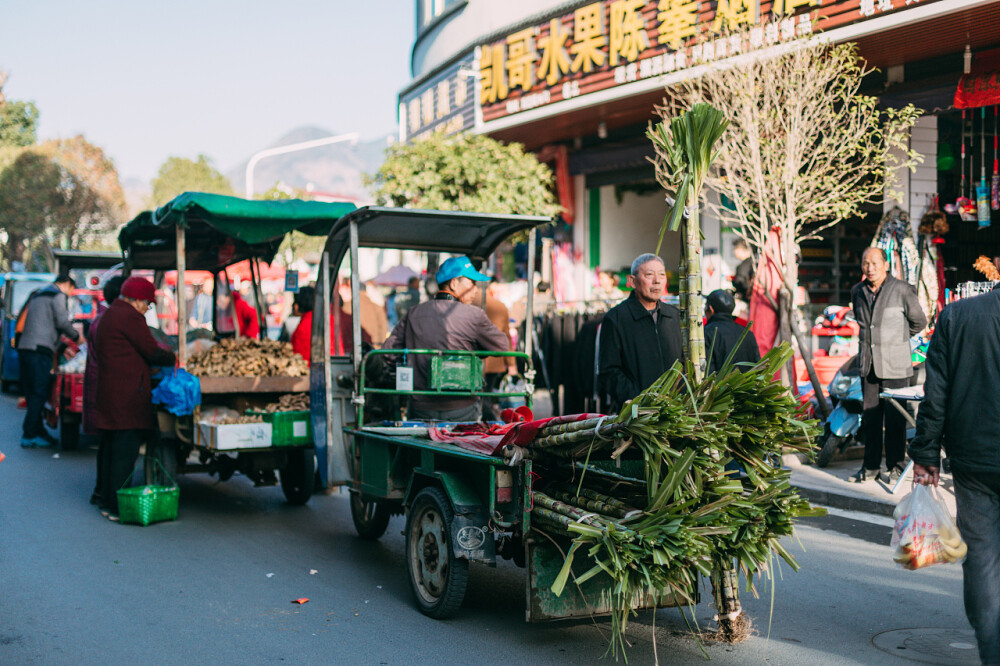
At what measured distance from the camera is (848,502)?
27.8 feet

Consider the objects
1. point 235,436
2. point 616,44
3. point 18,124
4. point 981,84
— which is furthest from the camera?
point 18,124

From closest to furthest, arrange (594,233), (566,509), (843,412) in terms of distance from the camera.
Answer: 1. (566,509)
2. (843,412)
3. (594,233)

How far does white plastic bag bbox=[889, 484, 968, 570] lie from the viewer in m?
4.04

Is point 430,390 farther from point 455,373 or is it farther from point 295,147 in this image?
point 295,147

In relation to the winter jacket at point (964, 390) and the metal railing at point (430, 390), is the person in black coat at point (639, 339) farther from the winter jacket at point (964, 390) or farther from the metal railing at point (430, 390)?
the winter jacket at point (964, 390)

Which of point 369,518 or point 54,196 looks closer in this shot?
point 369,518

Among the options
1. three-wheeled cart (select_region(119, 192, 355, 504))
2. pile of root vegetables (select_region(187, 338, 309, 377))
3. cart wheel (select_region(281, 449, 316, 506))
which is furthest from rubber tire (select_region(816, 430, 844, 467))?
pile of root vegetables (select_region(187, 338, 309, 377))

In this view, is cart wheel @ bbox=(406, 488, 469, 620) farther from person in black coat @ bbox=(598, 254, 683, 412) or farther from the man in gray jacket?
the man in gray jacket

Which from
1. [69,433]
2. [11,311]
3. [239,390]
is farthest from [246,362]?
[11,311]

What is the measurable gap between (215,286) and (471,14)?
1000 cm

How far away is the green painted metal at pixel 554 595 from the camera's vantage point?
457 cm

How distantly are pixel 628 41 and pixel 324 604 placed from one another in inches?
425

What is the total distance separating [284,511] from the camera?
8766 mm

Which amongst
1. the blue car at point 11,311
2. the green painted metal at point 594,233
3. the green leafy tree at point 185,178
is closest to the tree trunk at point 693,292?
the green painted metal at point 594,233
